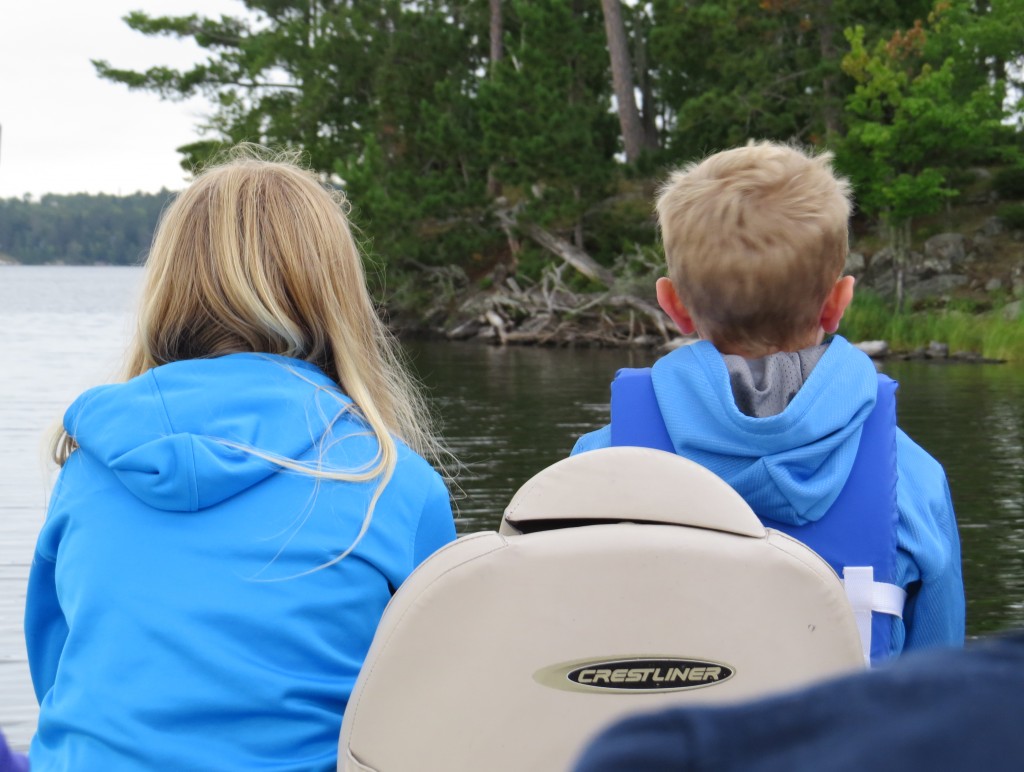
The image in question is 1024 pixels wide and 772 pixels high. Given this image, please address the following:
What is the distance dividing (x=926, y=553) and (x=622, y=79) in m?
29.5

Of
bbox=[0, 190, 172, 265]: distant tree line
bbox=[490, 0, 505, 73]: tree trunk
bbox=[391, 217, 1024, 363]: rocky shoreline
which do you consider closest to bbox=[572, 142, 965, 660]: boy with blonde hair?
bbox=[391, 217, 1024, 363]: rocky shoreline

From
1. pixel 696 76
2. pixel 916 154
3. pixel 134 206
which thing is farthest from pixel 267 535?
Answer: pixel 134 206

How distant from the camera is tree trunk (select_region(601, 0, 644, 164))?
3058cm

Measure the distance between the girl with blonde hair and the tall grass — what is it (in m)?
21.1

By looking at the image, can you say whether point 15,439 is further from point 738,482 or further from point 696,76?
point 696,76

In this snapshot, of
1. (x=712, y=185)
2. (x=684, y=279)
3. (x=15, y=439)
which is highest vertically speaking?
(x=712, y=185)

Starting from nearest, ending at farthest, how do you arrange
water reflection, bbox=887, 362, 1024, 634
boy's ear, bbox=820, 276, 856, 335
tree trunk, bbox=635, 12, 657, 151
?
boy's ear, bbox=820, 276, 856, 335, water reflection, bbox=887, 362, 1024, 634, tree trunk, bbox=635, 12, 657, 151

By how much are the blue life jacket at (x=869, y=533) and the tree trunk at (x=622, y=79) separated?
28945 mm

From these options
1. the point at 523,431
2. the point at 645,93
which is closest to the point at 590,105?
the point at 645,93

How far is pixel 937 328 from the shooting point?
2305cm

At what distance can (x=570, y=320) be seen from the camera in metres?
28.6

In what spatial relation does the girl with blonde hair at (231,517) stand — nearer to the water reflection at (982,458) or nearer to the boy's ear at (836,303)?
the boy's ear at (836,303)

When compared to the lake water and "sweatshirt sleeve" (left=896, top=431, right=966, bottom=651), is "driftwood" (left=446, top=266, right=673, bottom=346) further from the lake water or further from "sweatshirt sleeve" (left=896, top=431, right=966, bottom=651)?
"sweatshirt sleeve" (left=896, top=431, right=966, bottom=651)

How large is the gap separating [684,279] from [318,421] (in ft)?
2.23
